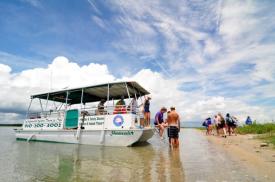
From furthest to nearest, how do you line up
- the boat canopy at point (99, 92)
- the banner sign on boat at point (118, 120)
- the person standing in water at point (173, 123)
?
the boat canopy at point (99, 92), the banner sign on boat at point (118, 120), the person standing in water at point (173, 123)

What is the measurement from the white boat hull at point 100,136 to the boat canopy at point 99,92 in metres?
1.69

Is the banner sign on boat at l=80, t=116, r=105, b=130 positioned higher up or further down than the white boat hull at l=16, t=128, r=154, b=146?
higher up

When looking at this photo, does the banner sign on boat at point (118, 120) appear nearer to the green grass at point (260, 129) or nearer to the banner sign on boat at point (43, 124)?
the banner sign on boat at point (43, 124)

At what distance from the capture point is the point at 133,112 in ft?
40.3

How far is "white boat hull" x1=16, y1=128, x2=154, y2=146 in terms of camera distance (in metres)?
11.7

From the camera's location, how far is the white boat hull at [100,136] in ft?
38.3

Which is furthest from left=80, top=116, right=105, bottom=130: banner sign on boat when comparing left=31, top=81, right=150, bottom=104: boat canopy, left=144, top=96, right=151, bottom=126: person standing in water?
left=144, top=96, right=151, bottom=126: person standing in water

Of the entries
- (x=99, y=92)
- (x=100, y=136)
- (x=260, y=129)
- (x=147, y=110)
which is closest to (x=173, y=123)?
(x=147, y=110)

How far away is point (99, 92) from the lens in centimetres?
1463

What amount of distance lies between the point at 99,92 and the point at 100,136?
3.09 metres

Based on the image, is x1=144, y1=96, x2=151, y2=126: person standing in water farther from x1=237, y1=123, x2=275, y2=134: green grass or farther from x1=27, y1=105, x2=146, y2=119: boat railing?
x1=237, y1=123, x2=275, y2=134: green grass

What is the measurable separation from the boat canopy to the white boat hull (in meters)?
1.69

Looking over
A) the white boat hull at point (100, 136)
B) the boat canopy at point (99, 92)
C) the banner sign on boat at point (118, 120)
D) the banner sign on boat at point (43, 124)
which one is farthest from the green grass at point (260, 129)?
the banner sign on boat at point (43, 124)

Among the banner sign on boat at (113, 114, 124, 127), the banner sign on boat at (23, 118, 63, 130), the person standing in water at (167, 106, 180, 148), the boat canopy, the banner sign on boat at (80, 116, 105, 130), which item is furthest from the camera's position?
the banner sign on boat at (23, 118, 63, 130)
